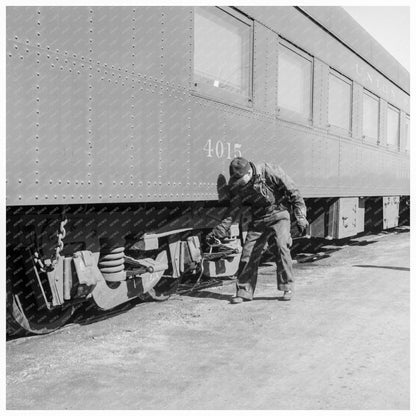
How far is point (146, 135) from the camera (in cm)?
475

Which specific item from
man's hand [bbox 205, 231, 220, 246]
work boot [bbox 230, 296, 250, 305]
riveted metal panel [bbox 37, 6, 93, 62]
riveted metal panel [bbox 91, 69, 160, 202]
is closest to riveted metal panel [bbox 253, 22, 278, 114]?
man's hand [bbox 205, 231, 220, 246]

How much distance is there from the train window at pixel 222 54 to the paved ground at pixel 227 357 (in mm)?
2072

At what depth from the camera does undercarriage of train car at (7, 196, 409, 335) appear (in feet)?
14.5

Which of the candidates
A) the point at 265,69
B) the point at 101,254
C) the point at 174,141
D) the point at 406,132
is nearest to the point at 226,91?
the point at 265,69

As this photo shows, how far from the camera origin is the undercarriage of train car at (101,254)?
4.43 metres

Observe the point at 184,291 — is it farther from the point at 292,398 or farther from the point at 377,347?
the point at 292,398

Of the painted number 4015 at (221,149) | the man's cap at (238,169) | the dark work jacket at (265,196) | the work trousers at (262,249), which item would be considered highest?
the painted number 4015 at (221,149)

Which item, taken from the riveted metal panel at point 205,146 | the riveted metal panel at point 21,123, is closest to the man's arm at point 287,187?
the riveted metal panel at point 205,146

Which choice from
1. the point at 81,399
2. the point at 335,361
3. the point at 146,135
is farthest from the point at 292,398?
the point at 146,135

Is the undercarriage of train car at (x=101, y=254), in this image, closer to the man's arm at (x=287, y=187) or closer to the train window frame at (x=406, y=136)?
the man's arm at (x=287, y=187)

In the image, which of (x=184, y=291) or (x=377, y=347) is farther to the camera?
(x=184, y=291)

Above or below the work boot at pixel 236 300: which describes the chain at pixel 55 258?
above

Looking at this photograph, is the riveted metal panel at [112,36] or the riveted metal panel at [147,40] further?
the riveted metal panel at [147,40]

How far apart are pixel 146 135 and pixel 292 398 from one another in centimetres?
235
